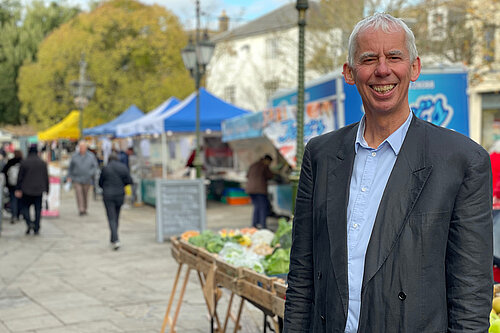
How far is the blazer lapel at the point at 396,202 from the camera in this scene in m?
1.89

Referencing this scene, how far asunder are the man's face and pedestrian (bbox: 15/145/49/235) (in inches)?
474

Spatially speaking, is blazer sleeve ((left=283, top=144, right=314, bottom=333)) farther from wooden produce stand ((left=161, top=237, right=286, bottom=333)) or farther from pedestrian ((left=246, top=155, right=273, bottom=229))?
pedestrian ((left=246, top=155, right=273, bottom=229))

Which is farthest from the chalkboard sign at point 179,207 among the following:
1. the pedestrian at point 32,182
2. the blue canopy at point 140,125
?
the blue canopy at point 140,125

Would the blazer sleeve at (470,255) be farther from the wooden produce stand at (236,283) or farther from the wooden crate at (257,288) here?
the wooden crate at (257,288)

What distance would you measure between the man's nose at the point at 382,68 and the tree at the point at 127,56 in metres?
33.7

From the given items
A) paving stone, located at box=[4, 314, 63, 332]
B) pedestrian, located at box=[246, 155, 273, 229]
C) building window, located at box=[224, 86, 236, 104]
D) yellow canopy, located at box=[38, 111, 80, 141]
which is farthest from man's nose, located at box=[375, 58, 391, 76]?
building window, located at box=[224, 86, 236, 104]

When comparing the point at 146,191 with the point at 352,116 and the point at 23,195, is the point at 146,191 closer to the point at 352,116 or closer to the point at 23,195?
the point at 23,195

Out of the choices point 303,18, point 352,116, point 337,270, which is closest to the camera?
point 337,270

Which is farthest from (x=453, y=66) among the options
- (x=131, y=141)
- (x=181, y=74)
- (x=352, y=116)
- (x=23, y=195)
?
(x=181, y=74)

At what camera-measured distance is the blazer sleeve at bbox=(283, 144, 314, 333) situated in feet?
7.27

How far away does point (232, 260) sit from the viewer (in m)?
4.97

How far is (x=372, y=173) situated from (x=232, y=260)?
3.07 meters

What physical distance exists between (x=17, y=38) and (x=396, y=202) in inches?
2267

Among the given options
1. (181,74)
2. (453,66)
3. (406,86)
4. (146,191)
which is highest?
(181,74)
